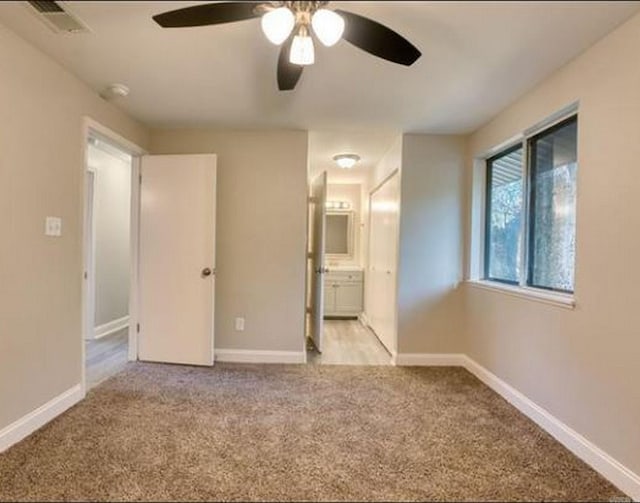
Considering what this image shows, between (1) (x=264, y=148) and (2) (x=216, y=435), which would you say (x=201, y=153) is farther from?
(2) (x=216, y=435)

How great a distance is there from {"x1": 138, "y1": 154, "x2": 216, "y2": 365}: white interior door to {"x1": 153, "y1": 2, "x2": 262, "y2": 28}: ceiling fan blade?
2.01 meters

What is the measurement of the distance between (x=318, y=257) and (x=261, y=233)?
0.69 m

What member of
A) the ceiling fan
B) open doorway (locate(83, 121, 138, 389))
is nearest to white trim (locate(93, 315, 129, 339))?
open doorway (locate(83, 121, 138, 389))

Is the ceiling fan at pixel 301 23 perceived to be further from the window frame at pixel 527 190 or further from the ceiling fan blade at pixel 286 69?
the window frame at pixel 527 190

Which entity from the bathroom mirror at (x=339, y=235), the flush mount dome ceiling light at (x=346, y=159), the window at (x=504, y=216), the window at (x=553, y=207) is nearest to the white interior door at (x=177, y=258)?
the flush mount dome ceiling light at (x=346, y=159)

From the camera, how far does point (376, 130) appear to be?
3.77 m

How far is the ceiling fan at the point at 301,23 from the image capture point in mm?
1644

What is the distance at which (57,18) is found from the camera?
2.04 m

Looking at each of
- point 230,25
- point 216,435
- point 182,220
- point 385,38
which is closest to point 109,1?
point 230,25

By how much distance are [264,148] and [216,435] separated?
8.27ft

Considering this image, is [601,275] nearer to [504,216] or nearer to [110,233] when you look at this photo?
[504,216]

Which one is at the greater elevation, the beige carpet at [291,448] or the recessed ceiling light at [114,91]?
the recessed ceiling light at [114,91]

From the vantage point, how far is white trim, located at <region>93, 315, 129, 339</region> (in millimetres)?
4735

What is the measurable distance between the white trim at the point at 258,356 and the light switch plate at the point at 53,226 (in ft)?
5.96
